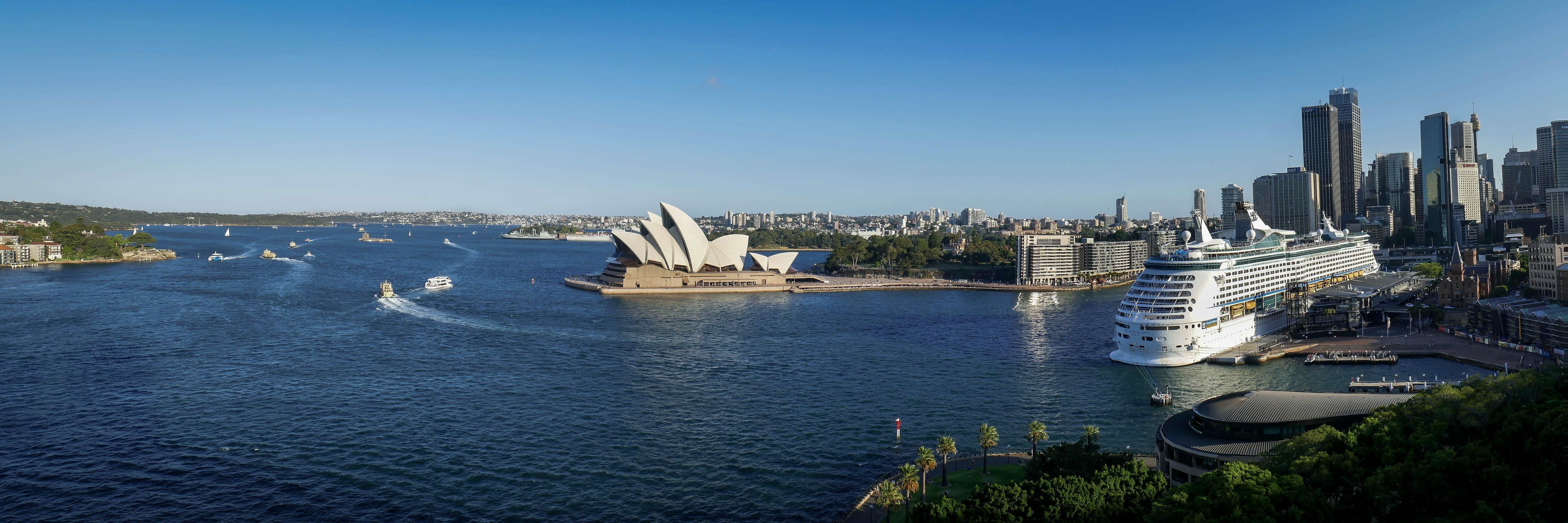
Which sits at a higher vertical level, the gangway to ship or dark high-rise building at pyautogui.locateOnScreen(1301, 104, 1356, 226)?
dark high-rise building at pyautogui.locateOnScreen(1301, 104, 1356, 226)

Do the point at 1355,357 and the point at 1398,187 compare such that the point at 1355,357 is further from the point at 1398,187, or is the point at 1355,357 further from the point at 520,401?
the point at 1398,187

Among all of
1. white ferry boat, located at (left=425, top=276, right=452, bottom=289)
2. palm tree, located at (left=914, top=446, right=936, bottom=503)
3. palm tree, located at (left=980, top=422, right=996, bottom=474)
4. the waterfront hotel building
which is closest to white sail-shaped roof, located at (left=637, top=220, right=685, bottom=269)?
→ white ferry boat, located at (left=425, top=276, right=452, bottom=289)

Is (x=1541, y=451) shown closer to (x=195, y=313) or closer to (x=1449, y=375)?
(x=1449, y=375)

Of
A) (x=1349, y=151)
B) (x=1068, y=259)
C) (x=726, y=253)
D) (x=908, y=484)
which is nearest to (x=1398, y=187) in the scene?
(x=1349, y=151)

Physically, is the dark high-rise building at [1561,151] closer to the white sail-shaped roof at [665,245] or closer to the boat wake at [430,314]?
the white sail-shaped roof at [665,245]

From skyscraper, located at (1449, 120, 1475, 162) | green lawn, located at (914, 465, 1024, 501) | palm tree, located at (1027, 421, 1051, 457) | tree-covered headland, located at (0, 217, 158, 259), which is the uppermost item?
skyscraper, located at (1449, 120, 1475, 162)

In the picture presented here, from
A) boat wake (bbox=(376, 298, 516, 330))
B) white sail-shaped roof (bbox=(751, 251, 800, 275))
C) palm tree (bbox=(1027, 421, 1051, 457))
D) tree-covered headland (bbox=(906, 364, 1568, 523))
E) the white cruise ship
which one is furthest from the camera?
white sail-shaped roof (bbox=(751, 251, 800, 275))

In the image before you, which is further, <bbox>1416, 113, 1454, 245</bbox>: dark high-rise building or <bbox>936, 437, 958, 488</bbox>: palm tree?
<bbox>1416, 113, 1454, 245</bbox>: dark high-rise building

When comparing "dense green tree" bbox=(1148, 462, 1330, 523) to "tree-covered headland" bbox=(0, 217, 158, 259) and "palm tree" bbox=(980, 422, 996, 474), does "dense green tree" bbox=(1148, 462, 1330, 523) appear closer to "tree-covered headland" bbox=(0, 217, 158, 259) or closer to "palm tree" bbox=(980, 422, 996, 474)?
"palm tree" bbox=(980, 422, 996, 474)
